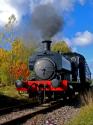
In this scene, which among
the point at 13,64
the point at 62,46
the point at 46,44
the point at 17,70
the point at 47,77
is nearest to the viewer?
the point at 47,77

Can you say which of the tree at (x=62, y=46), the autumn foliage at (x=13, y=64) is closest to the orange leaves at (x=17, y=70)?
the autumn foliage at (x=13, y=64)

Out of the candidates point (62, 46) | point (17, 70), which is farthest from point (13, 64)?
point (62, 46)

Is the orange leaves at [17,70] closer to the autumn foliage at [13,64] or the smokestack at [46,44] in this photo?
the autumn foliage at [13,64]

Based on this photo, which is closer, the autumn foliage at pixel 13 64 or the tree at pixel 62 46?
the autumn foliage at pixel 13 64

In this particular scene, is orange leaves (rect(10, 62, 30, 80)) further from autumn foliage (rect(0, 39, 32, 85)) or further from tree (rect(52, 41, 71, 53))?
tree (rect(52, 41, 71, 53))

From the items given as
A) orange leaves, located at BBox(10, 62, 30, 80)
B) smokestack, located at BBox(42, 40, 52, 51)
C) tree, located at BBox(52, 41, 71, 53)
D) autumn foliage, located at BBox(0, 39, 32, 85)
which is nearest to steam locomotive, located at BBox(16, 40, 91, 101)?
smokestack, located at BBox(42, 40, 52, 51)

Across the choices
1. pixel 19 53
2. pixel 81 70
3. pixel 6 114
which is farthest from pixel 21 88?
pixel 19 53

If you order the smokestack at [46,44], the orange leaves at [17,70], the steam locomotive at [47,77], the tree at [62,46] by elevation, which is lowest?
the steam locomotive at [47,77]

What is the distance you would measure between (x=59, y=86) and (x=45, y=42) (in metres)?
3.00

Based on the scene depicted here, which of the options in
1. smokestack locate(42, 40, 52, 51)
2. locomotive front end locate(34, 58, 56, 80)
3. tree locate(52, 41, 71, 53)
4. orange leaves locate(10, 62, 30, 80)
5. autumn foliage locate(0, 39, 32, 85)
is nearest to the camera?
locomotive front end locate(34, 58, 56, 80)

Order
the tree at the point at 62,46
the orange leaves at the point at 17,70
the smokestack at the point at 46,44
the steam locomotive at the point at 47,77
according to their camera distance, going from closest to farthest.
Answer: the steam locomotive at the point at 47,77
the smokestack at the point at 46,44
the orange leaves at the point at 17,70
the tree at the point at 62,46

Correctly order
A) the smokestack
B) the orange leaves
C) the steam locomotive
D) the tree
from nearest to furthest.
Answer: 1. the steam locomotive
2. the smokestack
3. the orange leaves
4. the tree

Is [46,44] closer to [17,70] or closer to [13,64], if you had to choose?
[17,70]

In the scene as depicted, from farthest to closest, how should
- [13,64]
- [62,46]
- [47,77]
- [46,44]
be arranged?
[62,46] → [13,64] → [46,44] → [47,77]
